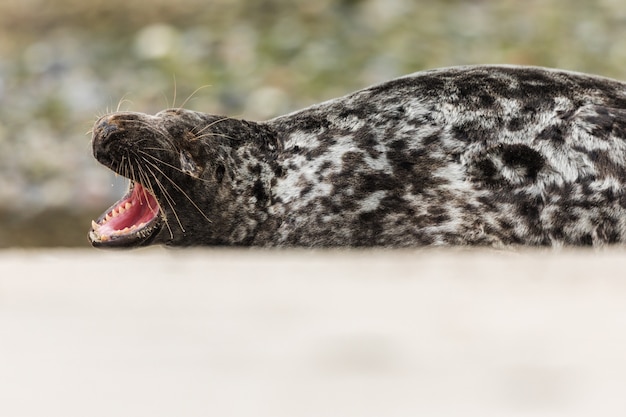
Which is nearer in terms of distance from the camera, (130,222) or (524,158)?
(524,158)

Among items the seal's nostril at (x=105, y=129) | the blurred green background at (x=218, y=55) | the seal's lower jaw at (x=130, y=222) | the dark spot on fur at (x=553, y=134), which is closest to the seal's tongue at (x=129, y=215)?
the seal's lower jaw at (x=130, y=222)

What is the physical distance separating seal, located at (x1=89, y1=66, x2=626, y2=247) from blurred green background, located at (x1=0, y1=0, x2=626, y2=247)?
4.76 m

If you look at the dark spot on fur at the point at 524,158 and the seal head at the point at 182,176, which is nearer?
the dark spot on fur at the point at 524,158

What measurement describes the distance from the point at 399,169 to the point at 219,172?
88cm

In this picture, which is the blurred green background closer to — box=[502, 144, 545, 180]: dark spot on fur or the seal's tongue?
the seal's tongue

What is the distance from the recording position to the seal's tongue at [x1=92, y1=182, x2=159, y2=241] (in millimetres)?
4840

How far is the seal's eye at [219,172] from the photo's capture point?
5223mm

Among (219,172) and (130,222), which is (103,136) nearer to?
(130,222)

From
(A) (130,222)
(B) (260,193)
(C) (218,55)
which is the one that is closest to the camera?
(A) (130,222)

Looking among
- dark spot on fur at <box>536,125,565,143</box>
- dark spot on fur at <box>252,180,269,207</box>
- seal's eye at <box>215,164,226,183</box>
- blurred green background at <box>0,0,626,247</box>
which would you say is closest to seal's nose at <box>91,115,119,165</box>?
seal's eye at <box>215,164,226,183</box>

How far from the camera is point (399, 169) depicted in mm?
5016

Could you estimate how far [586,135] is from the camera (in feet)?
15.9

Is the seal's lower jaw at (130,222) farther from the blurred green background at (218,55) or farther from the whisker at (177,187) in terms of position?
the blurred green background at (218,55)

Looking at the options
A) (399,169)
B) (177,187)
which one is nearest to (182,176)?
(177,187)
